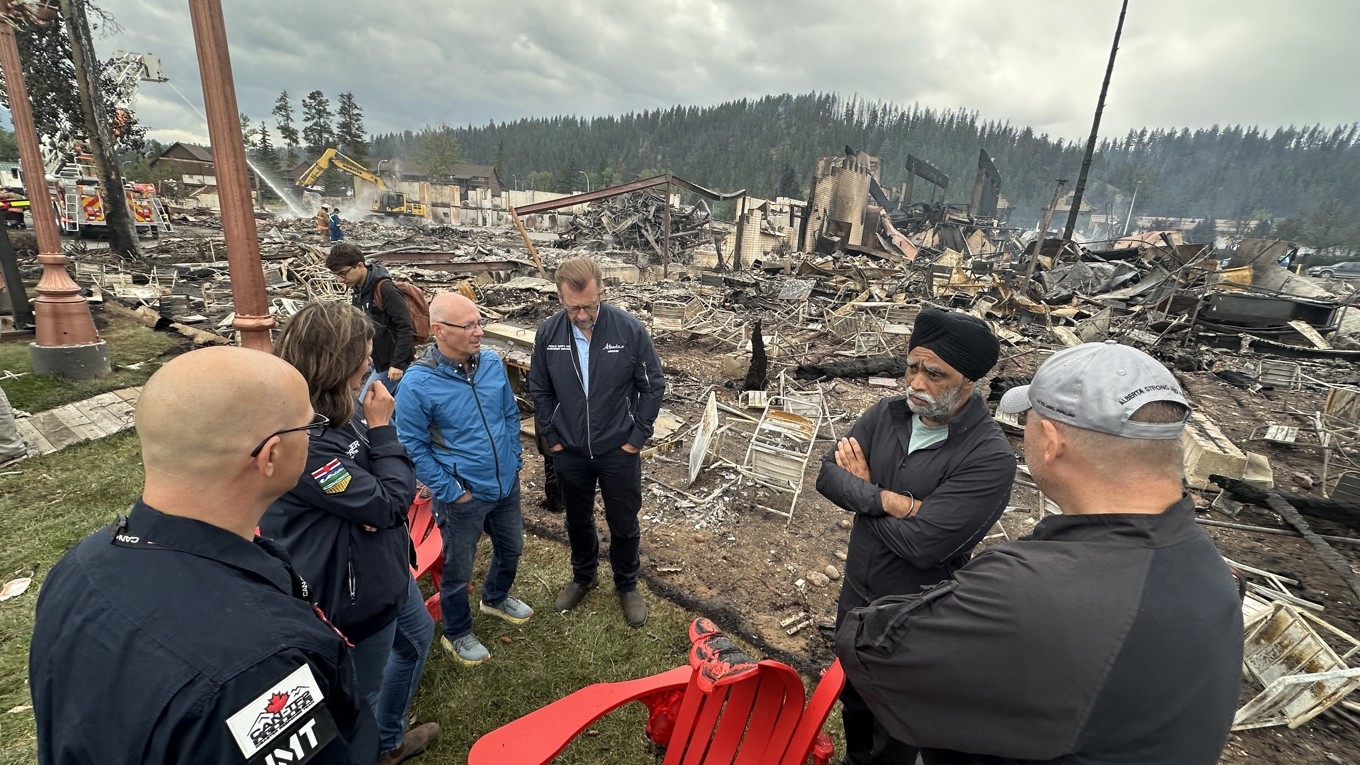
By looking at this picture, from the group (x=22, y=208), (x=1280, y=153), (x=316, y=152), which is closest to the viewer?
(x=22, y=208)

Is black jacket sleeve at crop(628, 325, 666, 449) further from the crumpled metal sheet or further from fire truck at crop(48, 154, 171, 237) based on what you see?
fire truck at crop(48, 154, 171, 237)

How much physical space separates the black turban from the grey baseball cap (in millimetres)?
859

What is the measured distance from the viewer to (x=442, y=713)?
9.75 feet

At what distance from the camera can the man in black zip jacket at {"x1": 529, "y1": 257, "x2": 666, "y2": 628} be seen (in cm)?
335

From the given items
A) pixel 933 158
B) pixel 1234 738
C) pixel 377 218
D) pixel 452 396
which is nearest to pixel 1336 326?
pixel 1234 738

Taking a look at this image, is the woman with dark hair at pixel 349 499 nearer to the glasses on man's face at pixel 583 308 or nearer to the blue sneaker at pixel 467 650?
the blue sneaker at pixel 467 650

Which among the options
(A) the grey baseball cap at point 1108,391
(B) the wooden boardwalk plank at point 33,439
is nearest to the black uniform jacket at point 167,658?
(A) the grey baseball cap at point 1108,391

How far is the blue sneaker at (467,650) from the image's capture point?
326 cm

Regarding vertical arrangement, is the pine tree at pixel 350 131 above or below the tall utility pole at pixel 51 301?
above

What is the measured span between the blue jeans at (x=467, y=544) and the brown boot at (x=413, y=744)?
55 centimetres

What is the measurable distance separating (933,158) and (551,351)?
437 ft

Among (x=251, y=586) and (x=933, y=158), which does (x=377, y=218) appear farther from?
(x=933, y=158)

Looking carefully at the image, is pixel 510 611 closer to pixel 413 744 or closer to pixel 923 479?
pixel 413 744

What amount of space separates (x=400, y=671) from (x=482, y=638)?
3.55 ft
